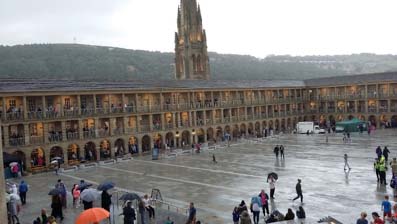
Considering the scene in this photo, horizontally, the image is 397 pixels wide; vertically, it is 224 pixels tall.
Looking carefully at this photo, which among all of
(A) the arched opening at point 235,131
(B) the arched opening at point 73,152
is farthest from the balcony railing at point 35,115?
(A) the arched opening at point 235,131

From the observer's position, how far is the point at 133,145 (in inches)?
2084

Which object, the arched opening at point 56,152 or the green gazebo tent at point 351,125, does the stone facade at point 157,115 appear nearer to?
the arched opening at point 56,152

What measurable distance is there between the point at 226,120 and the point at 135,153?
18197 millimetres

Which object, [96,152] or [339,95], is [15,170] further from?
[339,95]

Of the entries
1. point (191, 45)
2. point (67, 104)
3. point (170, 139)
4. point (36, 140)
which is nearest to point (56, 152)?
point (36, 140)

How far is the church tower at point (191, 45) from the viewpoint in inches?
3597

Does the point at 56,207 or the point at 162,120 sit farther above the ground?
the point at 162,120

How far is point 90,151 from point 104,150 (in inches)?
85.1

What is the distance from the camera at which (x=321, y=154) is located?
4319cm

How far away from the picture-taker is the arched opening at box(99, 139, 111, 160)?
4938 centimetres

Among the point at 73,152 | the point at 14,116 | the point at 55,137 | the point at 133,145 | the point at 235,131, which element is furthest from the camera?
the point at 235,131

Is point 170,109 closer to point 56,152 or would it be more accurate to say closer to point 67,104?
point 67,104

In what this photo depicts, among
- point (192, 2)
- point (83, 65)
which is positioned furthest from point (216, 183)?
point (83, 65)

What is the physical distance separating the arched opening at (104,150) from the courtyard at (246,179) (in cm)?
414
